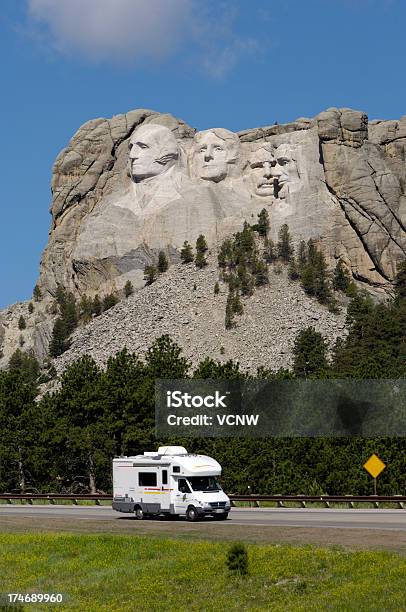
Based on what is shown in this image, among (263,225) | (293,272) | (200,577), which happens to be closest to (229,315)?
(293,272)

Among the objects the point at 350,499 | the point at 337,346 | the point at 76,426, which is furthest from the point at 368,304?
the point at 350,499

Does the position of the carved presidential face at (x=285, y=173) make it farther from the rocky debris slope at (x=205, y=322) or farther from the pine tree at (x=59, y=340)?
the pine tree at (x=59, y=340)

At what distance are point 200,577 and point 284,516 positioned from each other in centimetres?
1825

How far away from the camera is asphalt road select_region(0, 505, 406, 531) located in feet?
151

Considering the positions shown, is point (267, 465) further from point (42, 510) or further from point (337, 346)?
point (337, 346)

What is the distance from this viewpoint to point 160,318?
182625 millimetres

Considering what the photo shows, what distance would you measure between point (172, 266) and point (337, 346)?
5176cm

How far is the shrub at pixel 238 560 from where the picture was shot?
34312mm

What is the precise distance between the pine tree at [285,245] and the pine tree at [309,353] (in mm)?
29999

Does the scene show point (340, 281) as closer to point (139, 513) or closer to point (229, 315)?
point (229, 315)

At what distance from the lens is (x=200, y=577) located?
3484 centimetres

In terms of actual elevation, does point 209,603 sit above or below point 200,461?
below

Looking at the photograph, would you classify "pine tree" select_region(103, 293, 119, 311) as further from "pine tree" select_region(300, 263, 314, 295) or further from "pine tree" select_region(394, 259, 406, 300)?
"pine tree" select_region(394, 259, 406, 300)

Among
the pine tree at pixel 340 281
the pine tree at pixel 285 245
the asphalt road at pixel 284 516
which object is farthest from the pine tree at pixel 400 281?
the asphalt road at pixel 284 516
